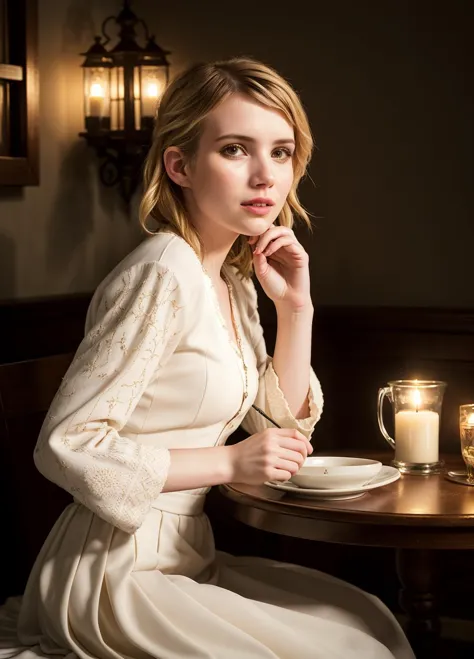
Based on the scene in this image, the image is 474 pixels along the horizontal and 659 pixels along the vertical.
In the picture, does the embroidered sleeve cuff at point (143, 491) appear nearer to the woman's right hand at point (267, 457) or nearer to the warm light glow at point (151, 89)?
the woman's right hand at point (267, 457)

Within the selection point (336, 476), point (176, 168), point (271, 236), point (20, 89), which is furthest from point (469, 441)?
point (20, 89)

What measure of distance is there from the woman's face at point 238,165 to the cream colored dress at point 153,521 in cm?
11

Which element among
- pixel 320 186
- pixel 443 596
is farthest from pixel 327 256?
pixel 443 596

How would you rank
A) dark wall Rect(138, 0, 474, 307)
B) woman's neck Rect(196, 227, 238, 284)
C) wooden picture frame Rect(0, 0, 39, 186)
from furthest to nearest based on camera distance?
dark wall Rect(138, 0, 474, 307) < wooden picture frame Rect(0, 0, 39, 186) < woman's neck Rect(196, 227, 238, 284)

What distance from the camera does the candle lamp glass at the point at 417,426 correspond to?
224 cm

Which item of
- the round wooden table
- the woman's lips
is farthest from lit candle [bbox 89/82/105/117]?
the round wooden table

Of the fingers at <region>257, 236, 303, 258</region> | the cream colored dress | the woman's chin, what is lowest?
the cream colored dress

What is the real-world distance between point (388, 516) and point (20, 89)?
1819 millimetres

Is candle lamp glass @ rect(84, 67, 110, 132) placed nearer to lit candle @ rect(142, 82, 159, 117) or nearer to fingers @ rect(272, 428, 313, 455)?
lit candle @ rect(142, 82, 159, 117)

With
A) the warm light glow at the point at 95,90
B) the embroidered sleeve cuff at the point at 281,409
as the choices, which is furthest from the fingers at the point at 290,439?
the warm light glow at the point at 95,90

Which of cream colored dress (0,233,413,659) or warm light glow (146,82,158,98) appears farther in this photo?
warm light glow (146,82,158,98)

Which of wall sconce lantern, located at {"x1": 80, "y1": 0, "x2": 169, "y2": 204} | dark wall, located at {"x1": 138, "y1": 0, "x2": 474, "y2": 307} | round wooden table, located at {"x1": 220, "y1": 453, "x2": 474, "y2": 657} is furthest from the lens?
wall sconce lantern, located at {"x1": 80, "y1": 0, "x2": 169, "y2": 204}

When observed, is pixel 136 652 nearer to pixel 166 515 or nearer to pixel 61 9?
pixel 166 515

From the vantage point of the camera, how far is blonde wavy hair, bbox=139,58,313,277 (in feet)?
6.52
